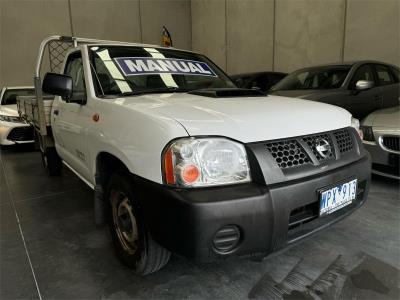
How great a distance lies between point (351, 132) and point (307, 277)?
0.96 meters

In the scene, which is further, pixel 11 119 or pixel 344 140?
pixel 11 119

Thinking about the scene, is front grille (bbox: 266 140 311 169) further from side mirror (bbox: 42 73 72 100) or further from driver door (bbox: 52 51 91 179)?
side mirror (bbox: 42 73 72 100)

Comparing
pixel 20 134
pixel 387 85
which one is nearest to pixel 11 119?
pixel 20 134

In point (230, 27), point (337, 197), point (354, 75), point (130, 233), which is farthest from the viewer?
point (230, 27)

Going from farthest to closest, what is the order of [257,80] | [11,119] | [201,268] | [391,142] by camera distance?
1. [257,80]
2. [11,119]
3. [391,142]
4. [201,268]

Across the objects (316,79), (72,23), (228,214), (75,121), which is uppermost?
(72,23)

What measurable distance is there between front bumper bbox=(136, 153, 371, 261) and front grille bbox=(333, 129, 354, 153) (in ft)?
1.29

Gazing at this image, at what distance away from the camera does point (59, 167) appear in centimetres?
430

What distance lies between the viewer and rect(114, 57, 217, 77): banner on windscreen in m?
2.33

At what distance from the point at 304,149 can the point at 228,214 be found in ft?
1.90

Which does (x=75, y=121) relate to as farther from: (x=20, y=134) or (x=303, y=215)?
(x=20, y=134)

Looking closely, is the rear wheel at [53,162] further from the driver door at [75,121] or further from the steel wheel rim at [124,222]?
the steel wheel rim at [124,222]

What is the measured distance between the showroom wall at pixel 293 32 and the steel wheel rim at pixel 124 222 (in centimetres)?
700

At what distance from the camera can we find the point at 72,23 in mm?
10570
